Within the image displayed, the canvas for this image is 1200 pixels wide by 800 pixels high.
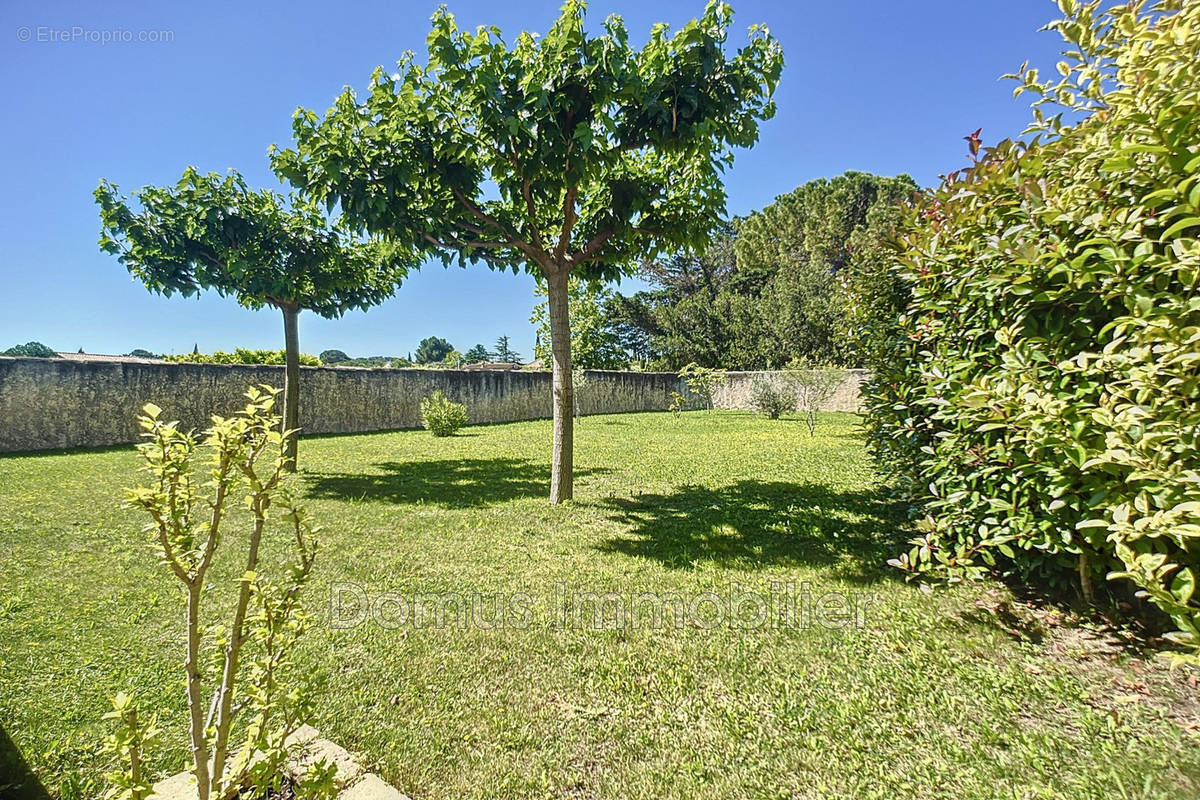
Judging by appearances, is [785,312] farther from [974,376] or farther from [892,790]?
[892,790]

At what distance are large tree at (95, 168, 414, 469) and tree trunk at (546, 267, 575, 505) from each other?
1672 millimetres

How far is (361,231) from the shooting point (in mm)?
4387

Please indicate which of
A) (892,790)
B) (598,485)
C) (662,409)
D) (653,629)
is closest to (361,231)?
(598,485)

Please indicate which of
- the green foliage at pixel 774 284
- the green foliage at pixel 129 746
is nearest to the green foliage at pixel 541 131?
the green foliage at pixel 129 746

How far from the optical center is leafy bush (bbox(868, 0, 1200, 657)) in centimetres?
147

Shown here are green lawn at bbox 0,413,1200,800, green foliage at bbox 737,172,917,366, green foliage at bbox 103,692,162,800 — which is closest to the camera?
green foliage at bbox 103,692,162,800

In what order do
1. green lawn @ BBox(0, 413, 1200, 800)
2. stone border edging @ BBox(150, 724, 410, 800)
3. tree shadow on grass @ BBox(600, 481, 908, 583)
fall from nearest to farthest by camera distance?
1. stone border edging @ BBox(150, 724, 410, 800)
2. green lawn @ BBox(0, 413, 1200, 800)
3. tree shadow on grass @ BBox(600, 481, 908, 583)

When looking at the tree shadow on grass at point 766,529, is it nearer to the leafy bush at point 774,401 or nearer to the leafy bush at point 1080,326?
the leafy bush at point 1080,326

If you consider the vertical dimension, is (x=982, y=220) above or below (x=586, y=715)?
above

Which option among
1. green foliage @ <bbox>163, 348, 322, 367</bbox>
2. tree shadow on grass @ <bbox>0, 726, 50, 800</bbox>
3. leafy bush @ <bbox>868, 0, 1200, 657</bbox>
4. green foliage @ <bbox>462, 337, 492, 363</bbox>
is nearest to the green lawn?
tree shadow on grass @ <bbox>0, 726, 50, 800</bbox>

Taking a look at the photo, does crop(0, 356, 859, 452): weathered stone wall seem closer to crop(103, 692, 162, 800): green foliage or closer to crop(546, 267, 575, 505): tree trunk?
crop(546, 267, 575, 505): tree trunk

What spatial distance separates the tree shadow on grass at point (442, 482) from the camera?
5.30 metres

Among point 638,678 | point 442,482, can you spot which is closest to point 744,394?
point 442,482

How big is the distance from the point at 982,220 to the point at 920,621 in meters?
2.10
